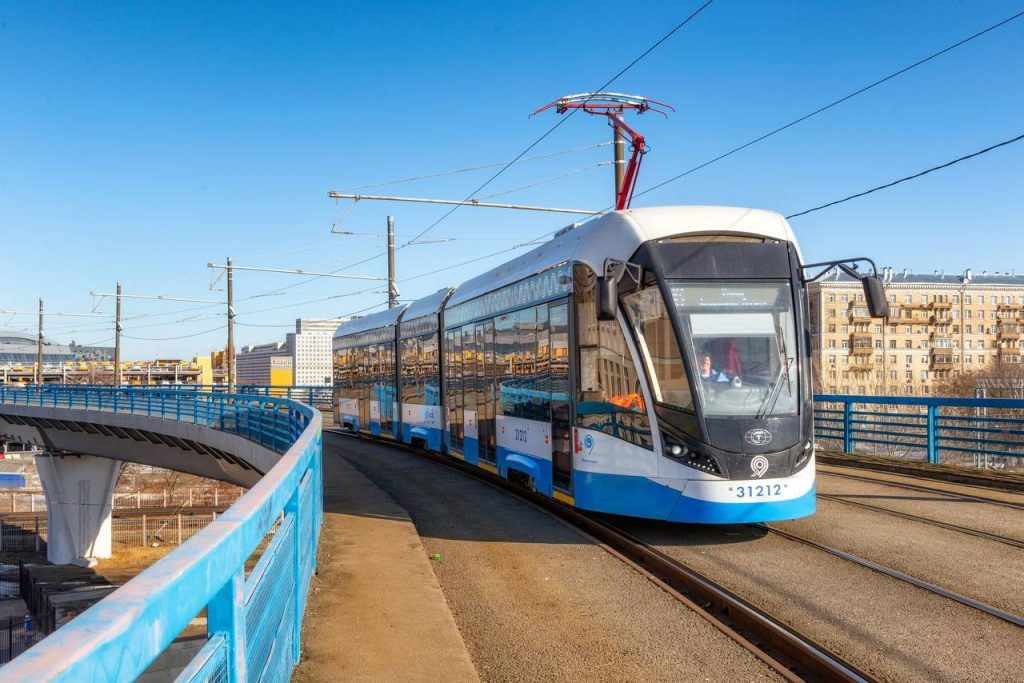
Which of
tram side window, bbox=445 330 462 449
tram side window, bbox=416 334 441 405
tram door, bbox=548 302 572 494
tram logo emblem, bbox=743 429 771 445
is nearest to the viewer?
tram logo emblem, bbox=743 429 771 445

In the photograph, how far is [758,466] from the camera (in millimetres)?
8852

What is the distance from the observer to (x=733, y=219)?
986cm

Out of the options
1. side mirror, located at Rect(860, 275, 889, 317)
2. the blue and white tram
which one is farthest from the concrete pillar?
side mirror, located at Rect(860, 275, 889, 317)

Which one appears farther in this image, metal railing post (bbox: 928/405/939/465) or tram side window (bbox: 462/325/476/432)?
metal railing post (bbox: 928/405/939/465)

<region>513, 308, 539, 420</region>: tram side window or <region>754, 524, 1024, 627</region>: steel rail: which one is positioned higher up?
<region>513, 308, 539, 420</region>: tram side window

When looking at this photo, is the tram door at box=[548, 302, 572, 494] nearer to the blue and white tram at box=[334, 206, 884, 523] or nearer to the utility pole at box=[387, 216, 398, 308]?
the blue and white tram at box=[334, 206, 884, 523]

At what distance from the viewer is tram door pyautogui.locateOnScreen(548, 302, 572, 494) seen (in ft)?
34.3

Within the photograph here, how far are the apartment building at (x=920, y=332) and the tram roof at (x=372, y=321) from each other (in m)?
81.6

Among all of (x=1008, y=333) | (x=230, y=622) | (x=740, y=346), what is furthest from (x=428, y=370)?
(x=1008, y=333)

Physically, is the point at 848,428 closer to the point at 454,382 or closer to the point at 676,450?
the point at 454,382

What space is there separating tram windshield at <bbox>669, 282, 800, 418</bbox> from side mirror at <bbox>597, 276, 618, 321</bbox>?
0.64 metres

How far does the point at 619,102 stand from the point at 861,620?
12.8 m

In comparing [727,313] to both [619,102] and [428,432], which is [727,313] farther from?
[428,432]

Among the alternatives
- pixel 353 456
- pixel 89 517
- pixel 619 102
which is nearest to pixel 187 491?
pixel 89 517
